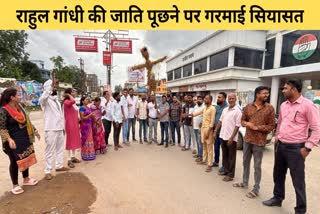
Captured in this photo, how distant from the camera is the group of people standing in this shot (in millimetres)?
2388

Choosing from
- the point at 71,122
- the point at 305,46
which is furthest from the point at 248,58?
the point at 71,122

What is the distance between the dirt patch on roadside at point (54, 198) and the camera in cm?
249

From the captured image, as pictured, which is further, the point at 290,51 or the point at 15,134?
the point at 290,51

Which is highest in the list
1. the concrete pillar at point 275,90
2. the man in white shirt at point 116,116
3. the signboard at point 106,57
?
the signboard at point 106,57

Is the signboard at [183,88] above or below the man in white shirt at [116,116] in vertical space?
above

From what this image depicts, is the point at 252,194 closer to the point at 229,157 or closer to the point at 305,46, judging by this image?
the point at 229,157

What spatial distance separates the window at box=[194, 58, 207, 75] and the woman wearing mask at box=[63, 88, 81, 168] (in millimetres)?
17304

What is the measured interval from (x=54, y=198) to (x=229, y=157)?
126 inches

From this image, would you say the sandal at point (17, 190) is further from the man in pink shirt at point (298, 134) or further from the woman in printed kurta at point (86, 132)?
the man in pink shirt at point (298, 134)

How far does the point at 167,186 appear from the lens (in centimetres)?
322

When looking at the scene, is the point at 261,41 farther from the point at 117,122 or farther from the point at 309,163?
the point at 117,122

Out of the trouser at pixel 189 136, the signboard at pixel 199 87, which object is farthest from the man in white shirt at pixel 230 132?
→ the signboard at pixel 199 87

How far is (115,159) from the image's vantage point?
460cm

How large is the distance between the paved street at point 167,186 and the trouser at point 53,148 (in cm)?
36
